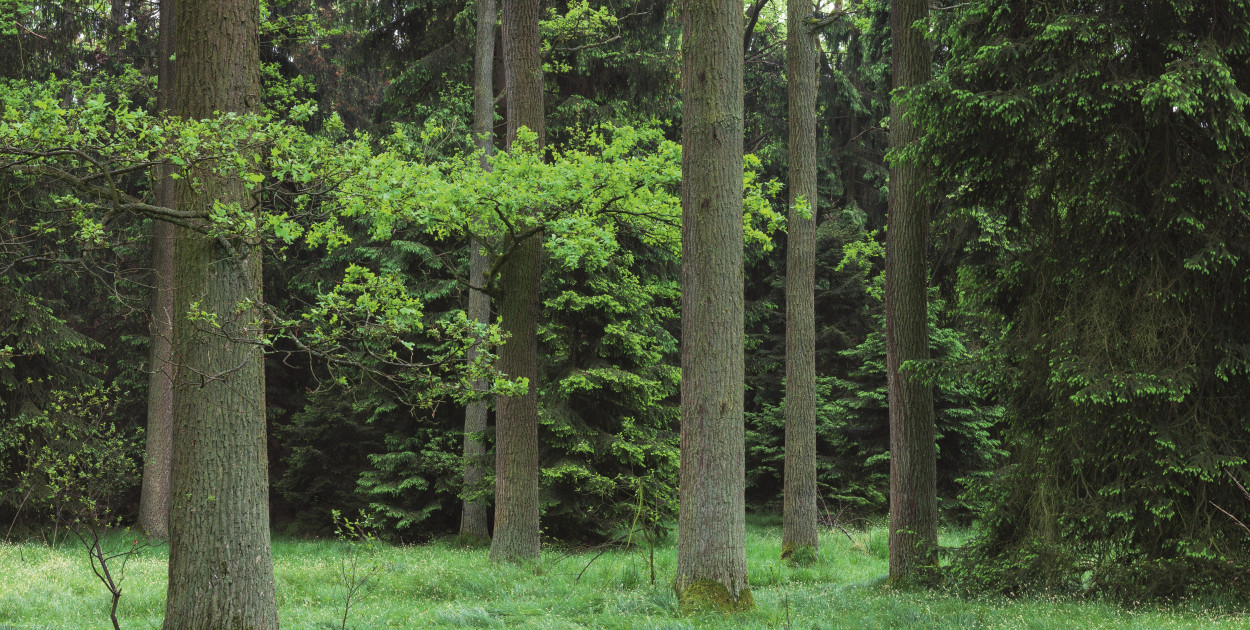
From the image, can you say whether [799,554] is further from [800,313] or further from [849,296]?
[849,296]

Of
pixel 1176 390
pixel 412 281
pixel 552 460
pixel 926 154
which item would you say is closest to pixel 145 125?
pixel 926 154

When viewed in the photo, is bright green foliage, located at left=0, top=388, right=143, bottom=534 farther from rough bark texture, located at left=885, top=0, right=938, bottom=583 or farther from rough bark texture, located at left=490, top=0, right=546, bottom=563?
rough bark texture, located at left=885, top=0, right=938, bottom=583

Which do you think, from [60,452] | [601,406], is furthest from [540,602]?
[60,452]

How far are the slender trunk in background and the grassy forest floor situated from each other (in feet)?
11.0

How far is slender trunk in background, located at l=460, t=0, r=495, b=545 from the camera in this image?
51.2 feet

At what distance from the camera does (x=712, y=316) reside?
8055mm

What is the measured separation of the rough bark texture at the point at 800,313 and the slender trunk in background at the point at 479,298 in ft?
17.8

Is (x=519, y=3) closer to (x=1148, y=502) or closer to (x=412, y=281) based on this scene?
(x=412, y=281)

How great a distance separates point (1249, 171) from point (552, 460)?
11223mm

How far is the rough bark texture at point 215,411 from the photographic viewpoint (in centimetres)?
584

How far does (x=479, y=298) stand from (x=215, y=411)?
9.75 metres

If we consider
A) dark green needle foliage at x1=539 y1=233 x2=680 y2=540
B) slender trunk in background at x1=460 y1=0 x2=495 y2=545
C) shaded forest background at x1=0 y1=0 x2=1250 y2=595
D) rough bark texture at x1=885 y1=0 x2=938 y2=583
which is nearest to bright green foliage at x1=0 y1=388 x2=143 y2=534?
shaded forest background at x1=0 y1=0 x2=1250 y2=595

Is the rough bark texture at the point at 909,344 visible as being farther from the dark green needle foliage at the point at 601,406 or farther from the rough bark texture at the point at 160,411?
the rough bark texture at the point at 160,411

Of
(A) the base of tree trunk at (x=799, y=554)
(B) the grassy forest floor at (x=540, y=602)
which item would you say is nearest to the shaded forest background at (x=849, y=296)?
(B) the grassy forest floor at (x=540, y=602)
